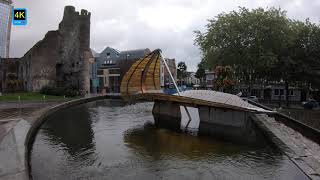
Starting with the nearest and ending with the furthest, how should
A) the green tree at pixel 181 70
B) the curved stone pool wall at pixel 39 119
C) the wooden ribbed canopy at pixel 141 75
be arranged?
the curved stone pool wall at pixel 39 119 → the wooden ribbed canopy at pixel 141 75 → the green tree at pixel 181 70

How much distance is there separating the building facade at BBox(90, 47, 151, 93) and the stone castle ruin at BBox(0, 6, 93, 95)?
36232 millimetres

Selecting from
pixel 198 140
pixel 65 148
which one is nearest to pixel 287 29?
pixel 198 140

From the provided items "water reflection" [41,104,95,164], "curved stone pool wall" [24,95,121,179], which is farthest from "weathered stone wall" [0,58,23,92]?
"water reflection" [41,104,95,164]

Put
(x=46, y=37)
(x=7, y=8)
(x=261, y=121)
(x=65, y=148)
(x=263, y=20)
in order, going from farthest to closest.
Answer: (x=7, y=8) → (x=46, y=37) → (x=263, y=20) → (x=261, y=121) → (x=65, y=148)

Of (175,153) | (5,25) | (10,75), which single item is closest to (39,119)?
(175,153)

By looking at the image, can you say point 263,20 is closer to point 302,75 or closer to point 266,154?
point 302,75

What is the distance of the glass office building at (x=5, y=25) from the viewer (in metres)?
63.2

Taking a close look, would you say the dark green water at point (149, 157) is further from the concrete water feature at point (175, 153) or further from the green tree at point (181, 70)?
the green tree at point (181, 70)

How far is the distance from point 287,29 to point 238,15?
6991 mm

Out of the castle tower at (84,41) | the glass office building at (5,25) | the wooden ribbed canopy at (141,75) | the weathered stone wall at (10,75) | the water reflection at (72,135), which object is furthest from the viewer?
the glass office building at (5,25)

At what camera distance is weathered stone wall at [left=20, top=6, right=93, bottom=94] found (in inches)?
2274

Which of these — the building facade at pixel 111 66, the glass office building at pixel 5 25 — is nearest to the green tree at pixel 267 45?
the glass office building at pixel 5 25

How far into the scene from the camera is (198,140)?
20.1 meters

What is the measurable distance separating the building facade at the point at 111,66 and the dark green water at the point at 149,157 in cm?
7603
